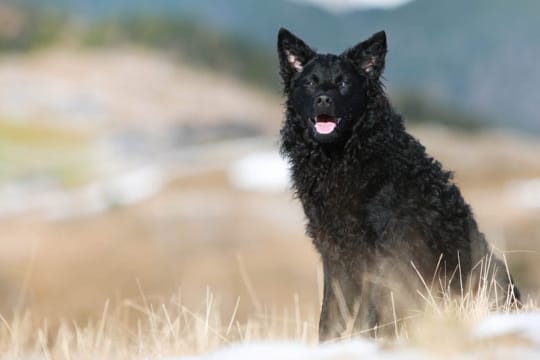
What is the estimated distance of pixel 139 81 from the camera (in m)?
79.8

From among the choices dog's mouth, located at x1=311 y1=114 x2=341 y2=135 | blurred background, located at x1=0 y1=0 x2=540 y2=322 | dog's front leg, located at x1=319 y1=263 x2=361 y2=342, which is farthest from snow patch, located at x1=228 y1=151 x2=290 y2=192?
dog's front leg, located at x1=319 y1=263 x2=361 y2=342

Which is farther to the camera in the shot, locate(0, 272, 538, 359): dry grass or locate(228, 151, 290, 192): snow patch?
locate(228, 151, 290, 192): snow patch

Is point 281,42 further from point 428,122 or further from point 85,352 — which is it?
point 428,122

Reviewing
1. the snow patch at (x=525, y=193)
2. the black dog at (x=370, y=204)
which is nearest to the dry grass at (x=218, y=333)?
the black dog at (x=370, y=204)

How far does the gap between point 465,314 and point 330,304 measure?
1.19m

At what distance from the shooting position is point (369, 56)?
20.0 ft

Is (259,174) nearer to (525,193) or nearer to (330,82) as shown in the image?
(525,193)

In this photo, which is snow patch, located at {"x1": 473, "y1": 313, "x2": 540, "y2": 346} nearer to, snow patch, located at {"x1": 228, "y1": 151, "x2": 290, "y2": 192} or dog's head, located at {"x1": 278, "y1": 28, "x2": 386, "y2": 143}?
dog's head, located at {"x1": 278, "y1": 28, "x2": 386, "y2": 143}

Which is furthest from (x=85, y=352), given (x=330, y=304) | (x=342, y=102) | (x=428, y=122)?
(x=428, y=122)

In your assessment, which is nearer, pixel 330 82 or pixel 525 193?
pixel 330 82

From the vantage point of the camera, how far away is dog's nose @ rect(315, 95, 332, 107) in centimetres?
584

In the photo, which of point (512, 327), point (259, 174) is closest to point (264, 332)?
point (512, 327)

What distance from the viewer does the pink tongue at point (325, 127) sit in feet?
19.4

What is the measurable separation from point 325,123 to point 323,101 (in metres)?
0.20
